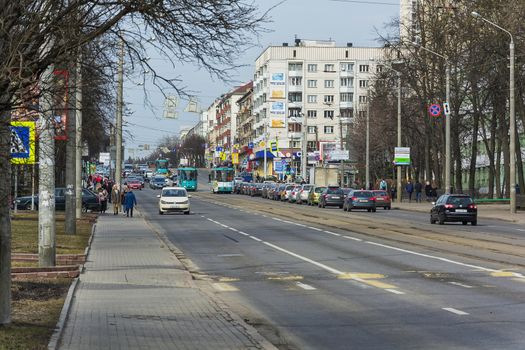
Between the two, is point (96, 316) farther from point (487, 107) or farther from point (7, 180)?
point (487, 107)

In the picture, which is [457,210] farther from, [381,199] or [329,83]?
[329,83]

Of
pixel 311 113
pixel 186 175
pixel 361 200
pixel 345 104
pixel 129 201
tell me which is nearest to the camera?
pixel 129 201

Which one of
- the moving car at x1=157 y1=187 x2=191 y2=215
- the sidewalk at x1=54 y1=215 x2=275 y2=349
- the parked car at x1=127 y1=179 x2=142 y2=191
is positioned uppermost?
the parked car at x1=127 y1=179 x2=142 y2=191

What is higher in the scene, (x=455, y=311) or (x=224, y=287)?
(x=455, y=311)

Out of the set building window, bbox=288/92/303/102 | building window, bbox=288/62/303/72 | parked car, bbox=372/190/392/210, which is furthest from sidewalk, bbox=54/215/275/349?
building window, bbox=288/92/303/102

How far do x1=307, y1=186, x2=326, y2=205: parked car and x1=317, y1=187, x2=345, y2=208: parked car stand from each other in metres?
2.78

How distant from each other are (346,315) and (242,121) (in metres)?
169

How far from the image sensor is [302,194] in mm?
77125

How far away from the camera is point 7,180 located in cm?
1007

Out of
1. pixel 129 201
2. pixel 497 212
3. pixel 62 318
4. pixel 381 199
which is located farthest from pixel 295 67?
pixel 62 318

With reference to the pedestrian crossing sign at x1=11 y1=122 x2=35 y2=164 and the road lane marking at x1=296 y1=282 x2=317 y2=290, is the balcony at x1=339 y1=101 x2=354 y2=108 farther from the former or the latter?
the pedestrian crossing sign at x1=11 y1=122 x2=35 y2=164

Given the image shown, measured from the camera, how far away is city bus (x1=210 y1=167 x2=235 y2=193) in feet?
349

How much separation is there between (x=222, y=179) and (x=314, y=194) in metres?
35.0

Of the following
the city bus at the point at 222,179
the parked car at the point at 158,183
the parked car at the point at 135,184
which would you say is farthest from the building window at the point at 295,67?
the city bus at the point at 222,179
